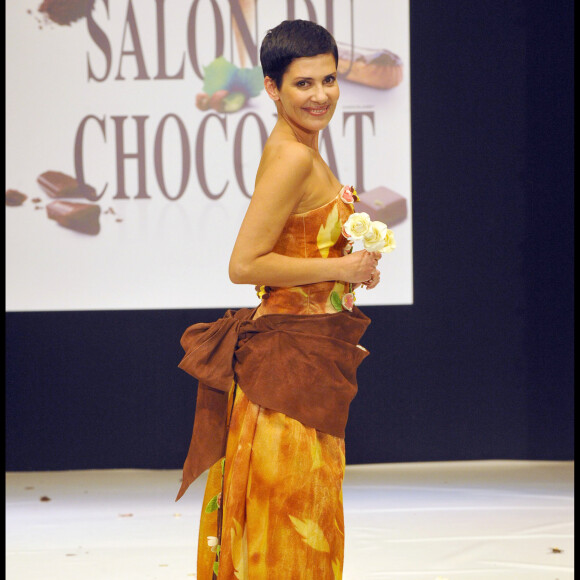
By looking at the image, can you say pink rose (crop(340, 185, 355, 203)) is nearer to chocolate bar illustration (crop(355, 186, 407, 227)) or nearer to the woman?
the woman

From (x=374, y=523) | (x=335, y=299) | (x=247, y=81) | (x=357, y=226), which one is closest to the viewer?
(x=357, y=226)

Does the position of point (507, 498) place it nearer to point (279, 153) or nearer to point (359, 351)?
point (359, 351)

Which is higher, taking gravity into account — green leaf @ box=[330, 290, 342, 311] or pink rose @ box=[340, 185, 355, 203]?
pink rose @ box=[340, 185, 355, 203]

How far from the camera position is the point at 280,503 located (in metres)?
1.80

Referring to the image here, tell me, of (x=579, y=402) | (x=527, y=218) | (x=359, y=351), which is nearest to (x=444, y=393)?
(x=579, y=402)

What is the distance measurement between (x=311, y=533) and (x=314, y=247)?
22.7 inches

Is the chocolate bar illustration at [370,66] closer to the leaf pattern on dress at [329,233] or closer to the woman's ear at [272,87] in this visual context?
the woman's ear at [272,87]

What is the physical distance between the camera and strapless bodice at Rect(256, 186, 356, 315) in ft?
6.10

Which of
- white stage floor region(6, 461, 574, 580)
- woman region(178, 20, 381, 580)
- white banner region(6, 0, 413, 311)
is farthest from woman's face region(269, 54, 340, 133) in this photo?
white banner region(6, 0, 413, 311)

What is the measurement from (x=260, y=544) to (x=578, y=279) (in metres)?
3.44

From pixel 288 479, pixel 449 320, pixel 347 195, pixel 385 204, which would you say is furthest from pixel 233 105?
pixel 288 479

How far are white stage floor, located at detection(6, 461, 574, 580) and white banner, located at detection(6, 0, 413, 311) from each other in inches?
36.3

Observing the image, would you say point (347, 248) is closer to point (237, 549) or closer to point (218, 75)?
point (237, 549)

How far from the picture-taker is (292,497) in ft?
5.92
